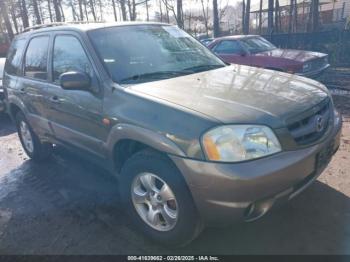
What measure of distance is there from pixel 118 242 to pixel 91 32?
2.09 m

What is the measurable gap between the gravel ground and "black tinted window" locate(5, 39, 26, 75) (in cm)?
160

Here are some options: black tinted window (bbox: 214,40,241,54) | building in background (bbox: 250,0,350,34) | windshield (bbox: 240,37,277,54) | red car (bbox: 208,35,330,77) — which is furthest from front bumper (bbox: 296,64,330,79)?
building in background (bbox: 250,0,350,34)

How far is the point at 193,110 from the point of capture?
241 cm

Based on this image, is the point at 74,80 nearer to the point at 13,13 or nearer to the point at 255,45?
the point at 255,45

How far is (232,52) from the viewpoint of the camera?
29.9ft

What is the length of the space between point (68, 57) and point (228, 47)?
21.2ft

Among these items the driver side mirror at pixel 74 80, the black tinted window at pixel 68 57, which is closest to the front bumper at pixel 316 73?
the black tinted window at pixel 68 57

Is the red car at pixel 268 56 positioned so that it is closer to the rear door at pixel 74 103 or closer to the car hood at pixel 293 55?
the car hood at pixel 293 55

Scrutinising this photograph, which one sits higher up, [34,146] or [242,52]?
[242,52]

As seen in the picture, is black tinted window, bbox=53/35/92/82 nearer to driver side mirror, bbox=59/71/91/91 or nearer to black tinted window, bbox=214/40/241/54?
driver side mirror, bbox=59/71/91/91

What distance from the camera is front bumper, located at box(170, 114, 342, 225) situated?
2236 millimetres

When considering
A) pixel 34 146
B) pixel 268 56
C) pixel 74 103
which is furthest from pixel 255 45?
pixel 74 103

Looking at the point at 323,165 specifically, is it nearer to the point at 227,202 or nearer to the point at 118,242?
the point at 227,202

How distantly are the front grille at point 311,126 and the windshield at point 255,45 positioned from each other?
20.8 feet
